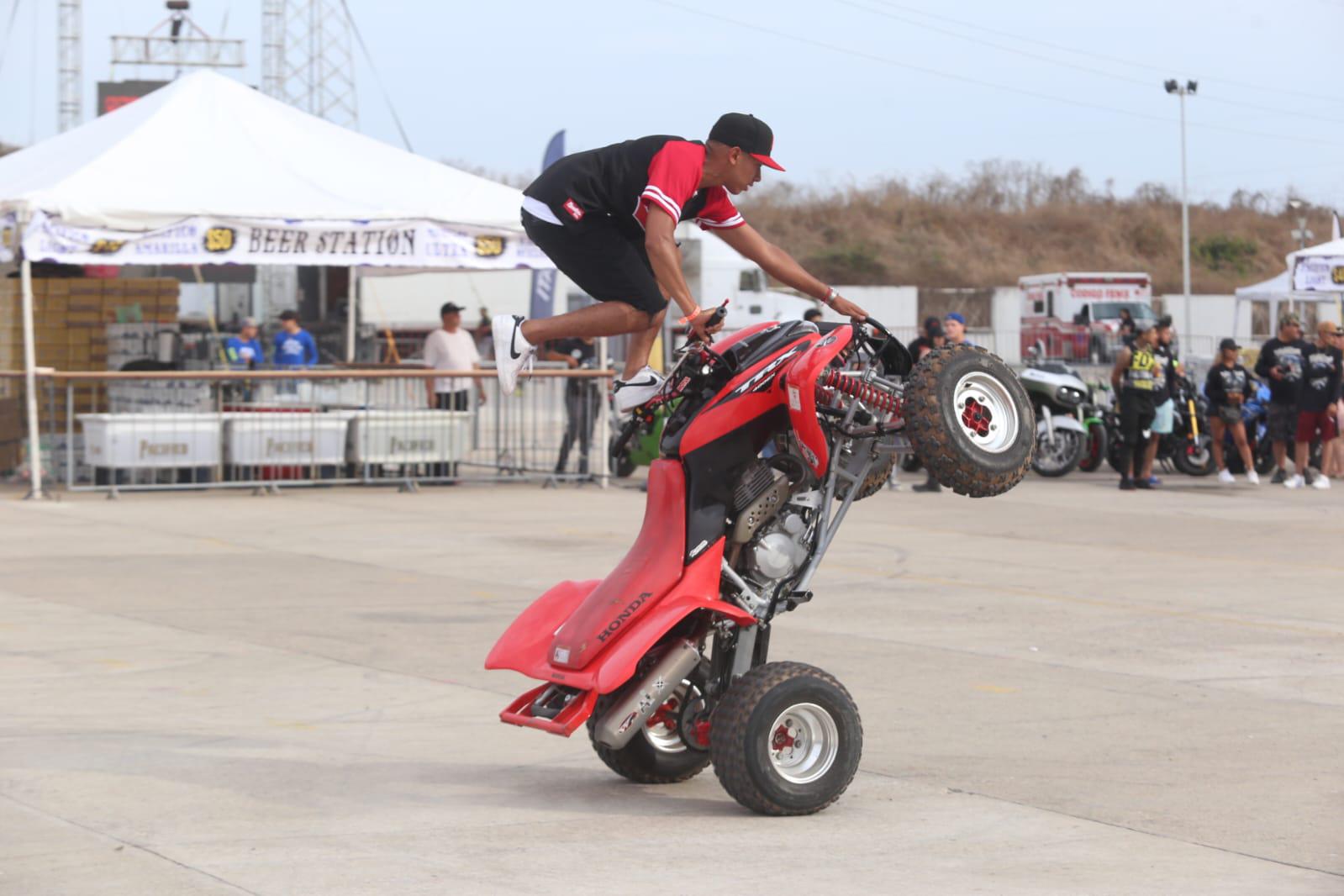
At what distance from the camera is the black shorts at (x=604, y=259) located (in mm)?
6078

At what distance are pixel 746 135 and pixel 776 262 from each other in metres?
0.61

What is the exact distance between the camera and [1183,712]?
23.8 feet

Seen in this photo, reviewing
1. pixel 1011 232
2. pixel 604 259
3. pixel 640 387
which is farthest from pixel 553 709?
pixel 1011 232

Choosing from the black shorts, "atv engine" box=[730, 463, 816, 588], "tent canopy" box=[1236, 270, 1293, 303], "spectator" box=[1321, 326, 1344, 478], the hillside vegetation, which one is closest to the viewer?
"atv engine" box=[730, 463, 816, 588]

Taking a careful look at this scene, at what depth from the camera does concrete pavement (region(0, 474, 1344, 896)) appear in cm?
491

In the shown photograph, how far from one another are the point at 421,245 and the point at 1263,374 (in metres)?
9.27

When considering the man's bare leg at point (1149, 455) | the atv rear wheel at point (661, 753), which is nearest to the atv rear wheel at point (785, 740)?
the atv rear wheel at point (661, 753)

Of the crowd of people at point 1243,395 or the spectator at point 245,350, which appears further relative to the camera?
the spectator at point 245,350

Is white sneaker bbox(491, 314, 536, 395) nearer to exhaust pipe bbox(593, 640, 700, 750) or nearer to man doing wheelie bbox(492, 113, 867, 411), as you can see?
man doing wheelie bbox(492, 113, 867, 411)

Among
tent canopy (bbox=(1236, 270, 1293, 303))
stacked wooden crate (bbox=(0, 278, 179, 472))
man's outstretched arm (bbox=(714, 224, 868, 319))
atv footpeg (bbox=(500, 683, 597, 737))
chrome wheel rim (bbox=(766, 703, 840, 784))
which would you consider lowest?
chrome wheel rim (bbox=(766, 703, 840, 784))

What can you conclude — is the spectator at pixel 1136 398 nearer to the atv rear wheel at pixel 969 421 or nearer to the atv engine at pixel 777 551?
the atv rear wheel at pixel 969 421

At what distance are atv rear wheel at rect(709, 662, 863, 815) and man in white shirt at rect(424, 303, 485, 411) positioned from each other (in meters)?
13.2

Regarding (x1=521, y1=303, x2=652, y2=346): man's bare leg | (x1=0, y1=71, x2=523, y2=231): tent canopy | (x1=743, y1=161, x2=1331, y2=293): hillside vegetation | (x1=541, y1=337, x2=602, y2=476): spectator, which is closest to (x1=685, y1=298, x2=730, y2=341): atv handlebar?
(x1=521, y1=303, x2=652, y2=346): man's bare leg

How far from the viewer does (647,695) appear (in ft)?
18.0
